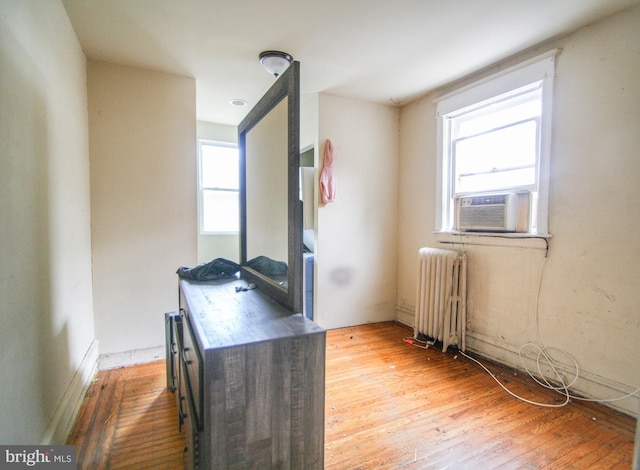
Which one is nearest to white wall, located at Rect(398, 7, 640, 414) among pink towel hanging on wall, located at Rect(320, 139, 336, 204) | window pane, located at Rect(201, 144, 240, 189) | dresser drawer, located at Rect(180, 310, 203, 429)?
pink towel hanging on wall, located at Rect(320, 139, 336, 204)

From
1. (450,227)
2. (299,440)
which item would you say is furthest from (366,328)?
(299,440)

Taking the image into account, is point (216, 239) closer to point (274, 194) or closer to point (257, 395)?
point (274, 194)

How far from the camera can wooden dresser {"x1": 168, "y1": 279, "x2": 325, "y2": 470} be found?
0.95m

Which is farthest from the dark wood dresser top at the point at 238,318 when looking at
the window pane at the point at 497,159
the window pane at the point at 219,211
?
the window pane at the point at 219,211

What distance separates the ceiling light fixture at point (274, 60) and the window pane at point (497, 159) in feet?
5.84

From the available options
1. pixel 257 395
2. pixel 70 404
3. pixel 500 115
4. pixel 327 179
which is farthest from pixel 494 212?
pixel 70 404

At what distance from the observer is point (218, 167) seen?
423cm

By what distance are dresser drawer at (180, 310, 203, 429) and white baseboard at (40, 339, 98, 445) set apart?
737mm

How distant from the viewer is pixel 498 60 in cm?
244

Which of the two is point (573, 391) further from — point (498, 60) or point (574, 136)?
point (498, 60)

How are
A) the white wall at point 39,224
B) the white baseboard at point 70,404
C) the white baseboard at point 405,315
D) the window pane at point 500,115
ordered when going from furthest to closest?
the white baseboard at point 405,315, the window pane at point 500,115, the white baseboard at point 70,404, the white wall at point 39,224

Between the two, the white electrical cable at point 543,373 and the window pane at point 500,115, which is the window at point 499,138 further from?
the white electrical cable at point 543,373

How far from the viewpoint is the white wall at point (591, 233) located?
71.2 inches

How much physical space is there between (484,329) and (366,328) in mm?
1196
